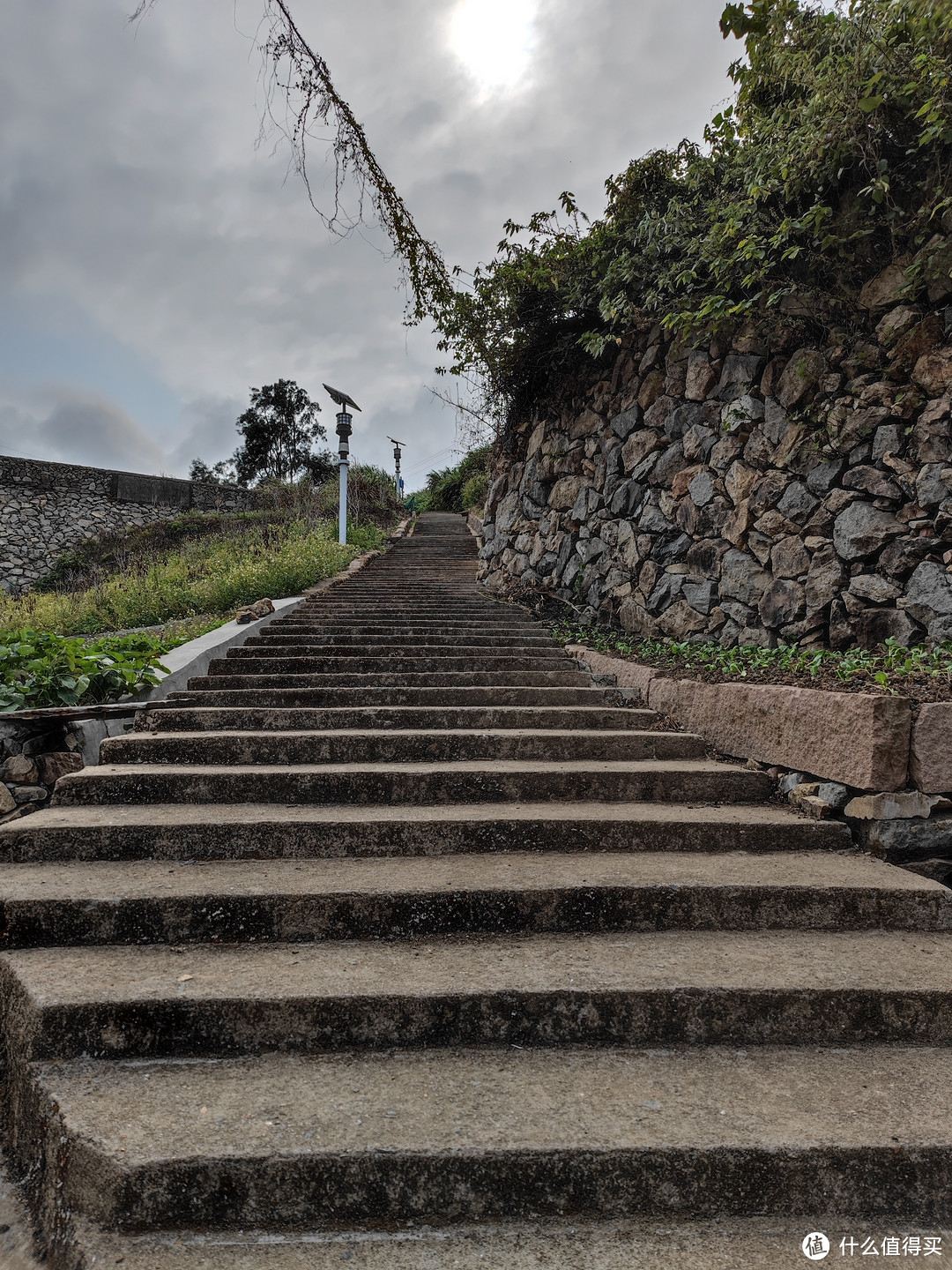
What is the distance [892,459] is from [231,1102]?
396cm

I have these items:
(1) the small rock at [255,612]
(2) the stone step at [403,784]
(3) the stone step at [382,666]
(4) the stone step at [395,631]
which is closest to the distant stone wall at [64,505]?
(1) the small rock at [255,612]

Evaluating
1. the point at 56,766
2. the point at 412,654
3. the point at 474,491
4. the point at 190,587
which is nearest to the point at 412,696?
the point at 412,654

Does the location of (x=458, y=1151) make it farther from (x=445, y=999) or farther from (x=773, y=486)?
(x=773, y=486)

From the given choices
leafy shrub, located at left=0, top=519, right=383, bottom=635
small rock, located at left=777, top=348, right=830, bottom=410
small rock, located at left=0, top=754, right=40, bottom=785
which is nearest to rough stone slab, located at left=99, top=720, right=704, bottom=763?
small rock, located at left=0, top=754, right=40, bottom=785

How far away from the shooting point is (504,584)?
800 centimetres

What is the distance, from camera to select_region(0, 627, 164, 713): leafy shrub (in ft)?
11.0

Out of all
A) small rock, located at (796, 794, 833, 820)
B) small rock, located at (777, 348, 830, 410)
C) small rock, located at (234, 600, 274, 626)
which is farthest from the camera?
small rock, located at (234, 600, 274, 626)

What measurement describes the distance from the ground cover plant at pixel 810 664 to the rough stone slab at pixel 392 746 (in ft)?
2.04

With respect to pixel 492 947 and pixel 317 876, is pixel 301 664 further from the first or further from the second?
pixel 492 947

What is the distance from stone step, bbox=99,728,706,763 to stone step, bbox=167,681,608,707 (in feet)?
1.72

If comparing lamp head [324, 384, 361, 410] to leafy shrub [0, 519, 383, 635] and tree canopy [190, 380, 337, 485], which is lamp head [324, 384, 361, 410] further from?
tree canopy [190, 380, 337, 485]

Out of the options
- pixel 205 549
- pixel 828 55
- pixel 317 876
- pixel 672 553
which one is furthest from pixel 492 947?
pixel 205 549

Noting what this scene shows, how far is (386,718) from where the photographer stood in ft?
12.0

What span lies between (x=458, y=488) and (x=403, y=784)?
18.5 meters
